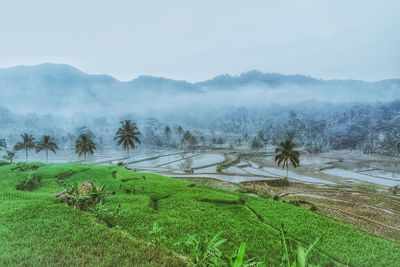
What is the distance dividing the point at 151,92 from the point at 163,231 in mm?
149166

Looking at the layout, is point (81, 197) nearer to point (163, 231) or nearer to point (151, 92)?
point (163, 231)

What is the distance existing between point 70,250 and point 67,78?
465 feet

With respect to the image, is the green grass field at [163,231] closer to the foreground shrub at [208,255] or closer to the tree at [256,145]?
the foreground shrub at [208,255]

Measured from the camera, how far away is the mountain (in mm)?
64338

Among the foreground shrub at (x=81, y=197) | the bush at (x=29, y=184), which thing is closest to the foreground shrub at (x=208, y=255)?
the foreground shrub at (x=81, y=197)

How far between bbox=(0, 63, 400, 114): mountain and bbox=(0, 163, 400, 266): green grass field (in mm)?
42681

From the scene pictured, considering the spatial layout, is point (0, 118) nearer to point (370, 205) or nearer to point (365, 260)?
point (365, 260)

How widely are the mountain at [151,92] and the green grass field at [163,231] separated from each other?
4268 centimetres

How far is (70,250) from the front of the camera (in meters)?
2.32

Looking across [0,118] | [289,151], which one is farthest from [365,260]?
[0,118]

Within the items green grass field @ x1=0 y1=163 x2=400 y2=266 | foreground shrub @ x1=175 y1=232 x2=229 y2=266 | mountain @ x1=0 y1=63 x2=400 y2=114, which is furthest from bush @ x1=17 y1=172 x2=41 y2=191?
mountain @ x1=0 y1=63 x2=400 y2=114

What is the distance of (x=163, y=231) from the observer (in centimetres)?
381

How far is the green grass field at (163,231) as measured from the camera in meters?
2.27

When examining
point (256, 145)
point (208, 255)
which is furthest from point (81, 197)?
point (256, 145)
